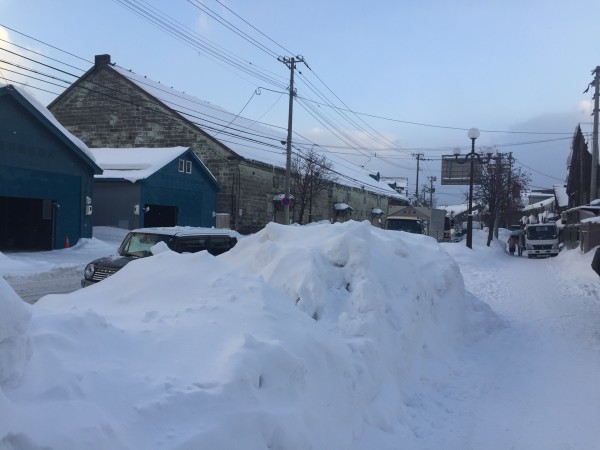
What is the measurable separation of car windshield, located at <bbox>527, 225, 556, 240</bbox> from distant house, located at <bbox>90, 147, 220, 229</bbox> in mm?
20105

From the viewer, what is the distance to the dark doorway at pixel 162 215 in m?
30.4

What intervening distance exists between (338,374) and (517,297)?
11.0 meters

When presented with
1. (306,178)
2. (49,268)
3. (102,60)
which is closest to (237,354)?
(49,268)

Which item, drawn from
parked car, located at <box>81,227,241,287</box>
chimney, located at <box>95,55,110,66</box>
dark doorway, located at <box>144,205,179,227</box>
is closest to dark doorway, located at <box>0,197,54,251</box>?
dark doorway, located at <box>144,205,179,227</box>

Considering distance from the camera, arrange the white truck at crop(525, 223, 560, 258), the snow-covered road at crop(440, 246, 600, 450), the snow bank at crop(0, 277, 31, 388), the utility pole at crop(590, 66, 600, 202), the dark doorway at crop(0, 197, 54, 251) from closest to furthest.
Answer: the snow bank at crop(0, 277, 31, 388) < the snow-covered road at crop(440, 246, 600, 450) < the dark doorway at crop(0, 197, 54, 251) < the utility pole at crop(590, 66, 600, 202) < the white truck at crop(525, 223, 560, 258)

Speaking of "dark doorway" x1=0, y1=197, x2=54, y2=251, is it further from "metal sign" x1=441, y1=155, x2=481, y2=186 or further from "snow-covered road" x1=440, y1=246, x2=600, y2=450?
"metal sign" x1=441, y1=155, x2=481, y2=186

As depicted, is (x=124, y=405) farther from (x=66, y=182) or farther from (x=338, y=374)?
(x=66, y=182)

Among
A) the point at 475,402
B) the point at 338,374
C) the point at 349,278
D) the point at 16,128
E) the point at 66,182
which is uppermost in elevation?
the point at 16,128

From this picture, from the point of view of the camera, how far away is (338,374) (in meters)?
4.84

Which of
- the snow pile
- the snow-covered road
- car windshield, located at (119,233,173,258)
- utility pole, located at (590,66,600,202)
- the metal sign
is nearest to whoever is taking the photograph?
the snow pile

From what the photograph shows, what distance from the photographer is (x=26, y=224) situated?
921 inches

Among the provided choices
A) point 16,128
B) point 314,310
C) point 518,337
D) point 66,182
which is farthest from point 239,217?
point 314,310

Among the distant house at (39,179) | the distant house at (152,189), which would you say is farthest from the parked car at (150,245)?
the distant house at (152,189)

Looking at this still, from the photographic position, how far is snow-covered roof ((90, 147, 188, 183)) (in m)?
28.0
